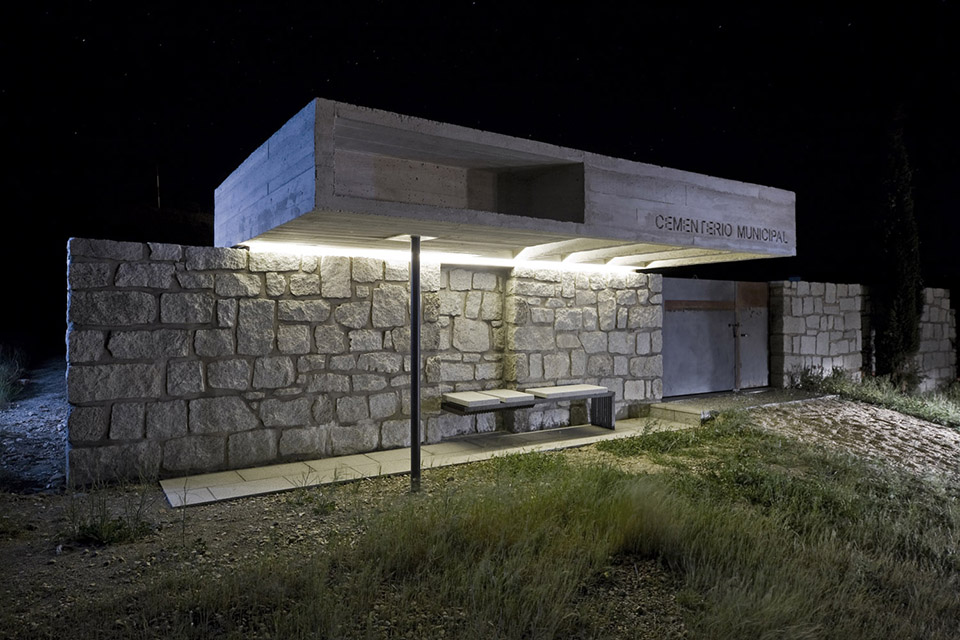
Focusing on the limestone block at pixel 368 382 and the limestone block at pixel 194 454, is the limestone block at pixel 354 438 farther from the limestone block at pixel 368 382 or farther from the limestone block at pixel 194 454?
the limestone block at pixel 194 454

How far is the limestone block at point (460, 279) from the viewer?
7395 mm

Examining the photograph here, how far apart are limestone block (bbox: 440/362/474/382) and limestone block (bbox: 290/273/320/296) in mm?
1822

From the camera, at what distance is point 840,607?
345 cm

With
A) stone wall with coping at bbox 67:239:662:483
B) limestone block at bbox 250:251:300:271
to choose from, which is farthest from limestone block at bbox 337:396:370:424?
limestone block at bbox 250:251:300:271

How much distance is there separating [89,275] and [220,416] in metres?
1.68

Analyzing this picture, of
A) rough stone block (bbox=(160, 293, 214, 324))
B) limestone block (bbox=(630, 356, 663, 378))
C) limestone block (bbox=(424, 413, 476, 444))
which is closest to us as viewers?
rough stone block (bbox=(160, 293, 214, 324))

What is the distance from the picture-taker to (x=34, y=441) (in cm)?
671

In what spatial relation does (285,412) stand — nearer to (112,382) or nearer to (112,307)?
(112,382)

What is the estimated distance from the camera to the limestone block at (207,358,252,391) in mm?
5789

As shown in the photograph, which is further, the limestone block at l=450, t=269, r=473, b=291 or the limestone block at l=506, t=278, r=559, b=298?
the limestone block at l=506, t=278, r=559, b=298

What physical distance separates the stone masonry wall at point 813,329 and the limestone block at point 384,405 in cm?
749

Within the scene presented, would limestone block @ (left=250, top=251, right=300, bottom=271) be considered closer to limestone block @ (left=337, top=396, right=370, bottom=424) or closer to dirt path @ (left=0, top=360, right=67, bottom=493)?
limestone block @ (left=337, top=396, right=370, bottom=424)

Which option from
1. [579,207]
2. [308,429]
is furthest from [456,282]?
[308,429]

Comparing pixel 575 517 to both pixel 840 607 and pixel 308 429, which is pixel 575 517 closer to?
pixel 840 607
